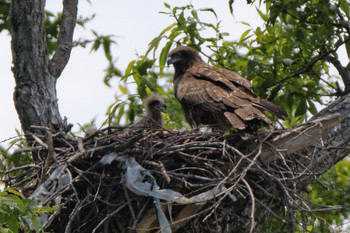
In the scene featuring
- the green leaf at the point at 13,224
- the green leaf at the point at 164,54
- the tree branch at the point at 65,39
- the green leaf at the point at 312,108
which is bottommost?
the green leaf at the point at 312,108

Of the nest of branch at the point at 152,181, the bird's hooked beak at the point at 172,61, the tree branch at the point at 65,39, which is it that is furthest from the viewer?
the bird's hooked beak at the point at 172,61

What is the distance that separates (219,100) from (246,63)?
4.57ft

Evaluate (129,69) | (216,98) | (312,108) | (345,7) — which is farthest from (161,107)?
(345,7)

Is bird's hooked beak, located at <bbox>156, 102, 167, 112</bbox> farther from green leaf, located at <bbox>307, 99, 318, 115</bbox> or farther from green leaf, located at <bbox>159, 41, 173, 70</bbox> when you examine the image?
green leaf, located at <bbox>307, 99, 318, 115</bbox>

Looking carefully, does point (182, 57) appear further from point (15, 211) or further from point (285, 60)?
point (15, 211)

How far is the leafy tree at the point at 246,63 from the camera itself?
5.82m

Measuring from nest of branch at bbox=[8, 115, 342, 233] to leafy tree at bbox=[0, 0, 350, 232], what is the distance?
0.56m

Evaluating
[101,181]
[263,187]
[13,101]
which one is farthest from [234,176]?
[13,101]

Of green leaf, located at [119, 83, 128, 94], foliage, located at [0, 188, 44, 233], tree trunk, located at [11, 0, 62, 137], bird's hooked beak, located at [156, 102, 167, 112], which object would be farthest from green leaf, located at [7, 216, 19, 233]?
green leaf, located at [119, 83, 128, 94]

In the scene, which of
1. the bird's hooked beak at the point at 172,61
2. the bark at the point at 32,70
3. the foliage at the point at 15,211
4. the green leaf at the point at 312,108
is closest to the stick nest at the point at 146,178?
the bark at the point at 32,70

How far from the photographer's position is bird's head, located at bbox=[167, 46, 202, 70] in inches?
297

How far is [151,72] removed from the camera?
7316mm

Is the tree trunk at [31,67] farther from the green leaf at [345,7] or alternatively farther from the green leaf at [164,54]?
the green leaf at [345,7]

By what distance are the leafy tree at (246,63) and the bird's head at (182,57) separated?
13cm
